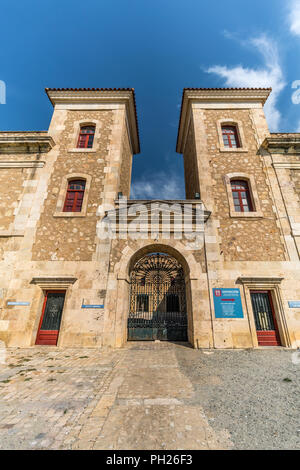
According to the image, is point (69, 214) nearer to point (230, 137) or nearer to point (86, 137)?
point (86, 137)

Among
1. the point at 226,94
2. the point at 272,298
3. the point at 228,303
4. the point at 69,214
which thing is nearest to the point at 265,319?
the point at 272,298

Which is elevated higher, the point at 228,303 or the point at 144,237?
the point at 144,237

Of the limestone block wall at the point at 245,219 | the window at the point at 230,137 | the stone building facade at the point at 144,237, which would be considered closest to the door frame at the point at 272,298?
the stone building facade at the point at 144,237

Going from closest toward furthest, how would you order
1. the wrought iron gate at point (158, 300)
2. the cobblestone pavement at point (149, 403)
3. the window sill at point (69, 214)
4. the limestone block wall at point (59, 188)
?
1. the cobblestone pavement at point (149, 403)
2. the limestone block wall at point (59, 188)
3. the wrought iron gate at point (158, 300)
4. the window sill at point (69, 214)

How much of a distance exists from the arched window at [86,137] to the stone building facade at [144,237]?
10 centimetres

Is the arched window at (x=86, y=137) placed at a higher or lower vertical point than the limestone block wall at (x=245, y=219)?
higher

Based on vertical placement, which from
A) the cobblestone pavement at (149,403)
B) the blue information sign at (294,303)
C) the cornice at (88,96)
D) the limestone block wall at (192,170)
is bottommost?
the cobblestone pavement at (149,403)

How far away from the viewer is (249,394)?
11.5ft

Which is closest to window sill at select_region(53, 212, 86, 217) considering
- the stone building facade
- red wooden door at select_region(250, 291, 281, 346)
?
the stone building facade

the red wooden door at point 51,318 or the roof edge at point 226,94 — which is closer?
the red wooden door at point 51,318

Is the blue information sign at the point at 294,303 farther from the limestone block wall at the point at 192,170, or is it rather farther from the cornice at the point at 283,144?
the cornice at the point at 283,144

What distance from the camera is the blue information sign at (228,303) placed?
715 centimetres

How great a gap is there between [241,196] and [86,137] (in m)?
8.79

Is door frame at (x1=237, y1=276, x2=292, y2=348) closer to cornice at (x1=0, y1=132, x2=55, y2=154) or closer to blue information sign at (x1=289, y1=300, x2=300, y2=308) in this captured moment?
blue information sign at (x1=289, y1=300, x2=300, y2=308)
